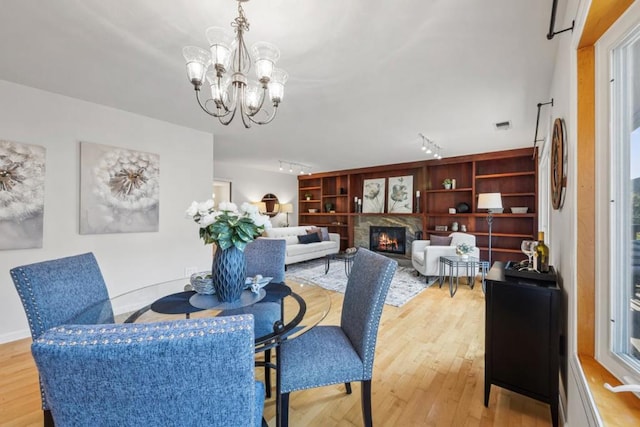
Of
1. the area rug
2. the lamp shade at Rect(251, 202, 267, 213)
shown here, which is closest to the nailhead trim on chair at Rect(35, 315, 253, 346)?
the area rug

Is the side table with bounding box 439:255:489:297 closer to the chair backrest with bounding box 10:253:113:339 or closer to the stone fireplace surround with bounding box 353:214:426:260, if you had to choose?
the stone fireplace surround with bounding box 353:214:426:260

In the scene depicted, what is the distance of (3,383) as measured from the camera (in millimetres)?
1906

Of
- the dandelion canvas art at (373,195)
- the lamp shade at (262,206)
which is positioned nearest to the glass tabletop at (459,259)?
the dandelion canvas art at (373,195)

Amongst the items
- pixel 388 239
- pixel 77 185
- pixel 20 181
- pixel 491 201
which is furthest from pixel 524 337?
pixel 388 239

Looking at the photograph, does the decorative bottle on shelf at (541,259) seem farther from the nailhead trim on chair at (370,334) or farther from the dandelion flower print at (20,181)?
the dandelion flower print at (20,181)

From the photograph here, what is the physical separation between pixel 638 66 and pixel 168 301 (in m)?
2.38

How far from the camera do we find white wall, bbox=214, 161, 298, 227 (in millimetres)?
6465

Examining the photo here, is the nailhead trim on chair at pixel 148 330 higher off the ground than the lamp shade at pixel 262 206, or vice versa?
the lamp shade at pixel 262 206

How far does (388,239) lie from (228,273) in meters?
5.74

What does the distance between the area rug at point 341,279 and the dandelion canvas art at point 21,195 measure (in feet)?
10.1

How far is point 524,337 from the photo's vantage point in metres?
1.58

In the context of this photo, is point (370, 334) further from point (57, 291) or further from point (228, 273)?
point (57, 291)

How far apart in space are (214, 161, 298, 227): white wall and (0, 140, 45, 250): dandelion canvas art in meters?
3.68

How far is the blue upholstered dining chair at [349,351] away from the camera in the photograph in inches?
51.1
